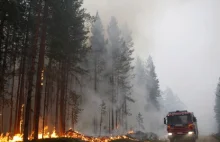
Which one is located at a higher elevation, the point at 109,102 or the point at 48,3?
the point at 48,3

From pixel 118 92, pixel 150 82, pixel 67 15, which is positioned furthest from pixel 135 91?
pixel 67 15

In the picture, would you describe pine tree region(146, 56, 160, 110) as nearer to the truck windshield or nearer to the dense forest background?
the dense forest background

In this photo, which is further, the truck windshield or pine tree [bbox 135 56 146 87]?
pine tree [bbox 135 56 146 87]

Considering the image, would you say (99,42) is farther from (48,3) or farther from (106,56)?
(48,3)

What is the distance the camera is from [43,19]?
20156mm

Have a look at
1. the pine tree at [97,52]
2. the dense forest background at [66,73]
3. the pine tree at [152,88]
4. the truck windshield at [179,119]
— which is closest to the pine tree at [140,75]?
the dense forest background at [66,73]

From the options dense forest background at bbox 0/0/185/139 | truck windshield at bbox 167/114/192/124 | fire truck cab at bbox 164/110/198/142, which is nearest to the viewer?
dense forest background at bbox 0/0/185/139

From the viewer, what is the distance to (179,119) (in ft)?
84.0

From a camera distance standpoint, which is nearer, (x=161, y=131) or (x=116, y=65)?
(x=116, y=65)

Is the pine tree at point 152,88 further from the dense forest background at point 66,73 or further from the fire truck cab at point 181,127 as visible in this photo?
the fire truck cab at point 181,127

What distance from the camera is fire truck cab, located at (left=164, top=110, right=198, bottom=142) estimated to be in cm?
2453

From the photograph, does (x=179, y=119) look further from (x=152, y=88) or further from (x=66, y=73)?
(x=152, y=88)

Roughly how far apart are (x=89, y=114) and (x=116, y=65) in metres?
10.8

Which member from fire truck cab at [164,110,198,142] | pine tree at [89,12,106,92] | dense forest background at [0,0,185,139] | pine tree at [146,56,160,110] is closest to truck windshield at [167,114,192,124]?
fire truck cab at [164,110,198,142]
